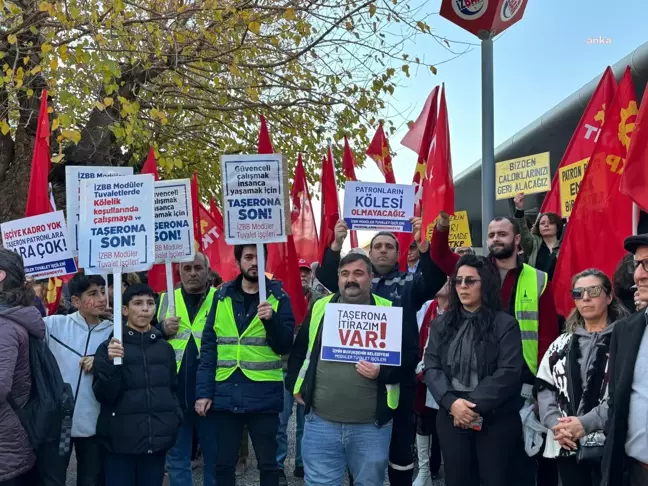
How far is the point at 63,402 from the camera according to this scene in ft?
13.5

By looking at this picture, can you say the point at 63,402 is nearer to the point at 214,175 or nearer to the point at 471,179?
the point at 214,175

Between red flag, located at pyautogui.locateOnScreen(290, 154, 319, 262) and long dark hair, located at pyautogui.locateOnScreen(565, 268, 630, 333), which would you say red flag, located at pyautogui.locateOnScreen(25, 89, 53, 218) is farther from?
long dark hair, located at pyautogui.locateOnScreen(565, 268, 630, 333)

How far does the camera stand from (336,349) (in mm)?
4465

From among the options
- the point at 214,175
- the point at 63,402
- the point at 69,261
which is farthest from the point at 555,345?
the point at 214,175

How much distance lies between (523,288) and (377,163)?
3.46 meters

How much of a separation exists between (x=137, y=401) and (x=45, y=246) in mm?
1868

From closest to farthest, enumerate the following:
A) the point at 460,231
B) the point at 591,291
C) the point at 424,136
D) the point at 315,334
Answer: the point at 591,291, the point at 315,334, the point at 424,136, the point at 460,231

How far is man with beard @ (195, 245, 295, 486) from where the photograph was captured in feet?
16.0

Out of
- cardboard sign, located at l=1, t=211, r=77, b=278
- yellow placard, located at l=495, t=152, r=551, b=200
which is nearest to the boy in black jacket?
cardboard sign, located at l=1, t=211, r=77, b=278

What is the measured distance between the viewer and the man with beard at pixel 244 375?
16.0ft

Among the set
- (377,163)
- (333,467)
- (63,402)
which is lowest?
(333,467)

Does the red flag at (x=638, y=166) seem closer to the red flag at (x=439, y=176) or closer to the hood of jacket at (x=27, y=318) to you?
the red flag at (x=439, y=176)

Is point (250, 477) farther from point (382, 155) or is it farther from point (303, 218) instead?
point (382, 155)

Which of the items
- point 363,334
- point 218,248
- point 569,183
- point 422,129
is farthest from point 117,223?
point 218,248
